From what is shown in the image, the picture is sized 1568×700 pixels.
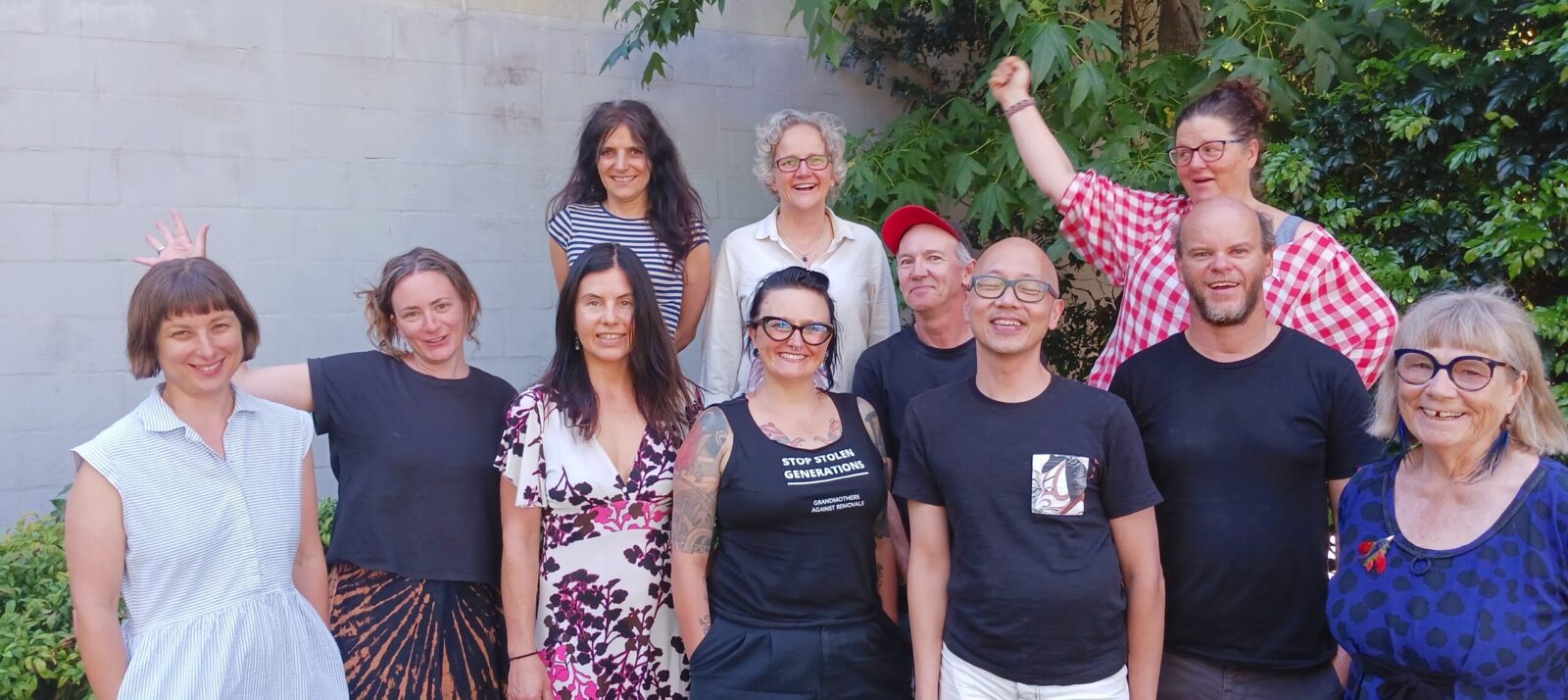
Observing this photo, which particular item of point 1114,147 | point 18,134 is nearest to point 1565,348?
point 1114,147

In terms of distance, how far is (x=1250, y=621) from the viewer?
257 centimetres

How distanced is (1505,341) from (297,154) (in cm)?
451

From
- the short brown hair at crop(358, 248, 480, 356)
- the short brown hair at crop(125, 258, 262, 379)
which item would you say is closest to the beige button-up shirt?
the short brown hair at crop(358, 248, 480, 356)

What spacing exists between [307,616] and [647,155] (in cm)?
177

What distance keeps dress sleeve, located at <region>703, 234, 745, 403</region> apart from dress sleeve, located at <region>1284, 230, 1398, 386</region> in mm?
1578

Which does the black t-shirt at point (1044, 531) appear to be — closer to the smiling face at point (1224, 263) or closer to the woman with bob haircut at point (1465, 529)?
the smiling face at point (1224, 263)

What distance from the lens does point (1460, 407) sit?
2.20m

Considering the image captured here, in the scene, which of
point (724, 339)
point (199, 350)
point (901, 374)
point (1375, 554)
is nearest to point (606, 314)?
point (724, 339)

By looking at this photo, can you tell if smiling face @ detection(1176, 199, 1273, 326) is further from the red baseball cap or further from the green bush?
the green bush

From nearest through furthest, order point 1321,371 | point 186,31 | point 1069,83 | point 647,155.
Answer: point 1321,371
point 647,155
point 1069,83
point 186,31

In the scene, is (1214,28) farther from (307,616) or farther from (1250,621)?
(307,616)

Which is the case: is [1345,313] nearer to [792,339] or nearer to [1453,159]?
[792,339]

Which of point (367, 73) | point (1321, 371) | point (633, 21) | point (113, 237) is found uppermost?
point (633, 21)

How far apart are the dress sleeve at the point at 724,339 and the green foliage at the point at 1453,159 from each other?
7.50 ft
